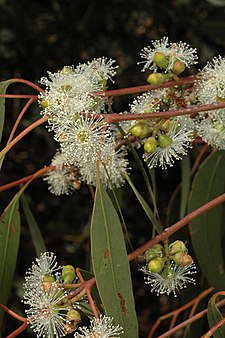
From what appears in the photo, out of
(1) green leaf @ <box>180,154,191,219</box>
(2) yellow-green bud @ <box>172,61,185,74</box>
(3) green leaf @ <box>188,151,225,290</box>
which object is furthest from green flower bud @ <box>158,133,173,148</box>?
(1) green leaf @ <box>180,154,191,219</box>

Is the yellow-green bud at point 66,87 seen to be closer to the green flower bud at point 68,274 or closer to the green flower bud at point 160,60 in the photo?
the green flower bud at point 160,60

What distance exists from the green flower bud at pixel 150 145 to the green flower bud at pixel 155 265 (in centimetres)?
20

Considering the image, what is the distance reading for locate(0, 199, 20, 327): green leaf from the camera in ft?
5.33

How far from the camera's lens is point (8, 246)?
5.35 feet

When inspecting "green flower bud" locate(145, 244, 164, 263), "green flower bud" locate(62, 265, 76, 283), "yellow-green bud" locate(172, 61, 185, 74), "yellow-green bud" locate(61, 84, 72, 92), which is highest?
"yellow-green bud" locate(61, 84, 72, 92)

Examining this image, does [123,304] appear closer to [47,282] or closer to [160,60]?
[47,282]

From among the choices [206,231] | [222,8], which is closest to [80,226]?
→ [222,8]

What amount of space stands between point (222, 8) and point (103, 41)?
0.52 m

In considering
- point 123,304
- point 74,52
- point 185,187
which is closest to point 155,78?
point 123,304

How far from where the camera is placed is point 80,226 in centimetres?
296

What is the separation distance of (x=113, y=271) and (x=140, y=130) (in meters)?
0.26

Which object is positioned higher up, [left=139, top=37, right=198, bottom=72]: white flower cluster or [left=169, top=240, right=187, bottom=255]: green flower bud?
[left=139, top=37, right=198, bottom=72]: white flower cluster

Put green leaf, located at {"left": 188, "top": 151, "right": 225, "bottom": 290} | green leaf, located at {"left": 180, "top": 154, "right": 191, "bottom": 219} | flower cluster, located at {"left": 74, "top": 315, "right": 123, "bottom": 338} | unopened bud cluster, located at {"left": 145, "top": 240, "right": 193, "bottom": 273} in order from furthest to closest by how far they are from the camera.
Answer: green leaf, located at {"left": 180, "top": 154, "right": 191, "bottom": 219} < green leaf, located at {"left": 188, "top": 151, "right": 225, "bottom": 290} < unopened bud cluster, located at {"left": 145, "top": 240, "right": 193, "bottom": 273} < flower cluster, located at {"left": 74, "top": 315, "right": 123, "bottom": 338}

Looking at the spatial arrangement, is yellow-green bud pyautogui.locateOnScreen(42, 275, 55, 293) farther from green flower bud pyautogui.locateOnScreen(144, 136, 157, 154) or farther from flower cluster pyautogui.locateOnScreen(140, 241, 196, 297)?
green flower bud pyautogui.locateOnScreen(144, 136, 157, 154)
